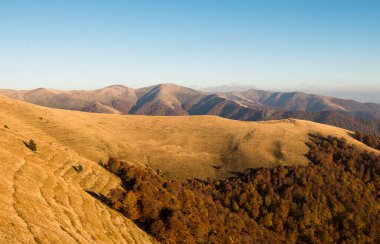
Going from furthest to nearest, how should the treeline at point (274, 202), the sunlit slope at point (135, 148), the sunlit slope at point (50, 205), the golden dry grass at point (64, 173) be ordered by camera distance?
the sunlit slope at point (135, 148) → the treeline at point (274, 202) → the golden dry grass at point (64, 173) → the sunlit slope at point (50, 205)

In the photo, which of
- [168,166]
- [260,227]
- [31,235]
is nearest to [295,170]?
[260,227]

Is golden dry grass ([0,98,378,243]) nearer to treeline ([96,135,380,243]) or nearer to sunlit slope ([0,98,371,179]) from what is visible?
sunlit slope ([0,98,371,179])

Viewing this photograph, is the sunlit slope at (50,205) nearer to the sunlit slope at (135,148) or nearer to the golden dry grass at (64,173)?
the golden dry grass at (64,173)

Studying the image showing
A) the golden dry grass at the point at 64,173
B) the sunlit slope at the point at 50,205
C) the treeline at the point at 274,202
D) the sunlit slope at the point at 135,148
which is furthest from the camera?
the sunlit slope at the point at 135,148

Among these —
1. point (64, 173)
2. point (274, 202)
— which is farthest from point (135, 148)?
point (64, 173)

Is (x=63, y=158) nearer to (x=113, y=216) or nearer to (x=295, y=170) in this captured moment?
(x=113, y=216)

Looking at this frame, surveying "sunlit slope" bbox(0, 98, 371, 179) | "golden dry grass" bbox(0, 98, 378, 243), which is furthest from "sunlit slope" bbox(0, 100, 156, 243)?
"sunlit slope" bbox(0, 98, 371, 179)

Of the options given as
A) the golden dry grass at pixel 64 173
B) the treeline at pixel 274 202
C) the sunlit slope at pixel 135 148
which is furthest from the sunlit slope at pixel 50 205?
the sunlit slope at pixel 135 148
